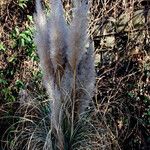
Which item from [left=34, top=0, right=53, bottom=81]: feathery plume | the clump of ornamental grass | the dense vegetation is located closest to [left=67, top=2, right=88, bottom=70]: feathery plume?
the clump of ornamental grass

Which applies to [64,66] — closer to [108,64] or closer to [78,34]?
[78,34]

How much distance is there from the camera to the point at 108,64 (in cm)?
402

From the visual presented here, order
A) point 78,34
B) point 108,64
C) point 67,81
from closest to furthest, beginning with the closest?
point 78,34 → point 67,81 → point 108,64

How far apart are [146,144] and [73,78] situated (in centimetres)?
134

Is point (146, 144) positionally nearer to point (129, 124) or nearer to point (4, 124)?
point (129, 124)

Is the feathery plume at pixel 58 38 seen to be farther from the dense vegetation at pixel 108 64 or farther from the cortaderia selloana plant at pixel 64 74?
the dense vegetation at pixel 108 64

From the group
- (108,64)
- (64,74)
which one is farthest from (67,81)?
(108,64)

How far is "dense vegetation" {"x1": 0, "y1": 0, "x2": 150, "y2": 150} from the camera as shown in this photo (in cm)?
349

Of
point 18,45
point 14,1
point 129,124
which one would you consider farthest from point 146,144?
point 14,1

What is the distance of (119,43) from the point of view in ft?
13.4

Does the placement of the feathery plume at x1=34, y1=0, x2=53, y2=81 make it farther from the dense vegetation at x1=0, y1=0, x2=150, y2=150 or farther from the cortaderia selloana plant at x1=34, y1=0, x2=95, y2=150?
the dense vegetation at x1=0, y1=0, x2=150, y2=150

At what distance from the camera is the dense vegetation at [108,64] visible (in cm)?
349

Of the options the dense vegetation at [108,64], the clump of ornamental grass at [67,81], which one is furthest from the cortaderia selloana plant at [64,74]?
the dense vegetation at [108,64]

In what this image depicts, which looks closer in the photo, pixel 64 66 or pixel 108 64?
pixel 64 66
